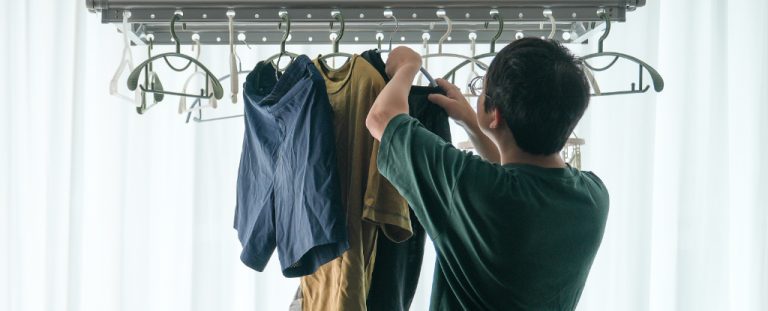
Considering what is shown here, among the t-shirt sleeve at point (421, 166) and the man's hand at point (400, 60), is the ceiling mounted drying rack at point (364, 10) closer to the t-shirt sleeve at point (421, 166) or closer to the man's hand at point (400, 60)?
the man's hand at point (400, 60)

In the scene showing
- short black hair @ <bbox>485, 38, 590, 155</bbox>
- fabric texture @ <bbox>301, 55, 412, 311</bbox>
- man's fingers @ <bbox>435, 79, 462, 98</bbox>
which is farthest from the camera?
man's fingers @ <bbox>435, 79, 462, 98</bbox>

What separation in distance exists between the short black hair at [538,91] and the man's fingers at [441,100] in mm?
136

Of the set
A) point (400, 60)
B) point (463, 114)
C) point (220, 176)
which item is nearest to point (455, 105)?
point (463, 114)

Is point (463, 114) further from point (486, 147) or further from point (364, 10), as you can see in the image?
point (364, 10)

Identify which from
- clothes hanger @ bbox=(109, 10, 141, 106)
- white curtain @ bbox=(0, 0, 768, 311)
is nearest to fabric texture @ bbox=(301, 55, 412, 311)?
clothes hanger @ bbox=(109, 10, 141, 106)

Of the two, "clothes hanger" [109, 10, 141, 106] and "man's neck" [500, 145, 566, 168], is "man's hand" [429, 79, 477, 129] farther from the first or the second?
"clothes hanger" [109, 10, 141, 106]

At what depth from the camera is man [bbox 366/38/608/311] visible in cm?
118

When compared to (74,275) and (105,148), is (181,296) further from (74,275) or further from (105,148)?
(105,148)

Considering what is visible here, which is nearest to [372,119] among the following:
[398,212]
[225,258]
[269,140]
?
[398,212]

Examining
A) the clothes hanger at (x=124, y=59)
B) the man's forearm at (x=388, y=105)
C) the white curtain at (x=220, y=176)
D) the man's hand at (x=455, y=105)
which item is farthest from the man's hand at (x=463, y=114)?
the white curtain at (x=220, y=176)

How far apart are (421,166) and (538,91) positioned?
0.21m

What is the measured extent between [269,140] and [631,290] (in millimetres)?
1523

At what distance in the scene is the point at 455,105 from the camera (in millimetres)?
1352

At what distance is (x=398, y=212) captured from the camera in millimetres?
1286
